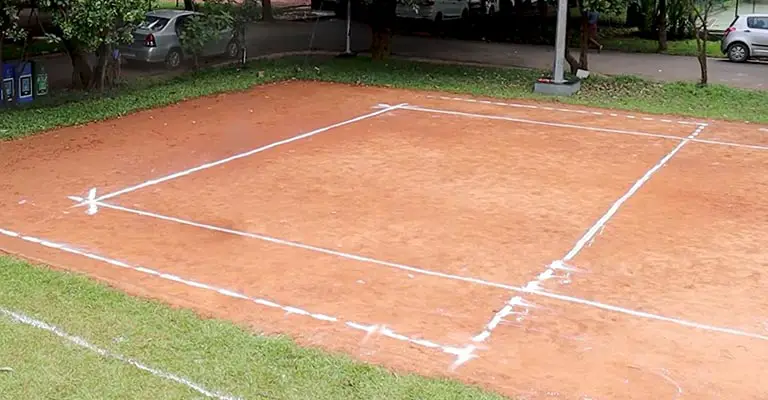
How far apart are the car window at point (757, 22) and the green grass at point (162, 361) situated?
22.8 metres

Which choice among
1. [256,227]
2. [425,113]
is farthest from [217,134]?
[256,227]

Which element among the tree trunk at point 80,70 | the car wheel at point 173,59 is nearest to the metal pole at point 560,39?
the car wheel at point 173,59

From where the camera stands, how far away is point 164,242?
9484mm

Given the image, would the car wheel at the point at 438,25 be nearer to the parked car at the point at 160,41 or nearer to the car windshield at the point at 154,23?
the parked car at the point at 160,41

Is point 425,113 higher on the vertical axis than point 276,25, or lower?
lower

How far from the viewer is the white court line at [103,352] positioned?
5.98m

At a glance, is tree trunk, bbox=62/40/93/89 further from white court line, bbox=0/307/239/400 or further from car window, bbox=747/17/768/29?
car window, bbox=747/17/768/29

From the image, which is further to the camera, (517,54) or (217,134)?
(517,54)

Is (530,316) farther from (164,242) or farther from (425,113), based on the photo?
(425,113)

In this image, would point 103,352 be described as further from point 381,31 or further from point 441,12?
point 441,12

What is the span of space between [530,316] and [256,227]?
374 cm

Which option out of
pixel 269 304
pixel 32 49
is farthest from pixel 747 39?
pixel 269 304

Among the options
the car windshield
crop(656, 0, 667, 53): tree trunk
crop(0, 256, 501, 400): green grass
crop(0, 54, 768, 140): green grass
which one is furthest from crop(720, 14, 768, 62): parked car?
crop(0, 256, 501, 400): green grass

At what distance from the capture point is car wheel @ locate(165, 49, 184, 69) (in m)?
21.7
